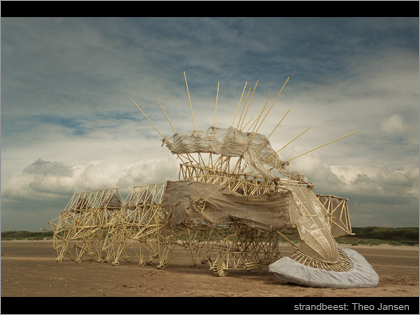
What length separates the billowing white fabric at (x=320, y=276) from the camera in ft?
42.1

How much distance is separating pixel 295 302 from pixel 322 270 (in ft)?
14.1

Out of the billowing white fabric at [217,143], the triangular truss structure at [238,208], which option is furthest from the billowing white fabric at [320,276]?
the billowing white fabric at [217,143]

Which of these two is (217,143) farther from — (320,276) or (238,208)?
(320,276)

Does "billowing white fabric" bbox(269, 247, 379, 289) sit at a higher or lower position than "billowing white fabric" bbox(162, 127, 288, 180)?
lower

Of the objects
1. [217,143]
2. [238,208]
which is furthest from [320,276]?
[217,143]

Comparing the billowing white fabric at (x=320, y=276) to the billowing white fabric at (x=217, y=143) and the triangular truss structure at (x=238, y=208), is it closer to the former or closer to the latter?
the triangular truss structure at (x=238, y=208)

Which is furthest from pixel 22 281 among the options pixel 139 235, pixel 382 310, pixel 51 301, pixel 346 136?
pixel 346 136

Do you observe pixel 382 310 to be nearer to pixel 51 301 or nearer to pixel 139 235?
pixel 51 301

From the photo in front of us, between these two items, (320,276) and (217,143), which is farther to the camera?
(217,143)

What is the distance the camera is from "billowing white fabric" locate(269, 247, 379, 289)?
1284 cm

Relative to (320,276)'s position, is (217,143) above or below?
above

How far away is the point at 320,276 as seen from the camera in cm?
1299

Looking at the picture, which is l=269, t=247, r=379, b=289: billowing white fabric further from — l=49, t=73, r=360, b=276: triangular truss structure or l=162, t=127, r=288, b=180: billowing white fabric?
l=162, t=127, r=288, b=180: billowing white fabric

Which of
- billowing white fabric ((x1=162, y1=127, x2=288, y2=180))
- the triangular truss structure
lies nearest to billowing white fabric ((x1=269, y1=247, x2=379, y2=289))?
the triangular truss structure
